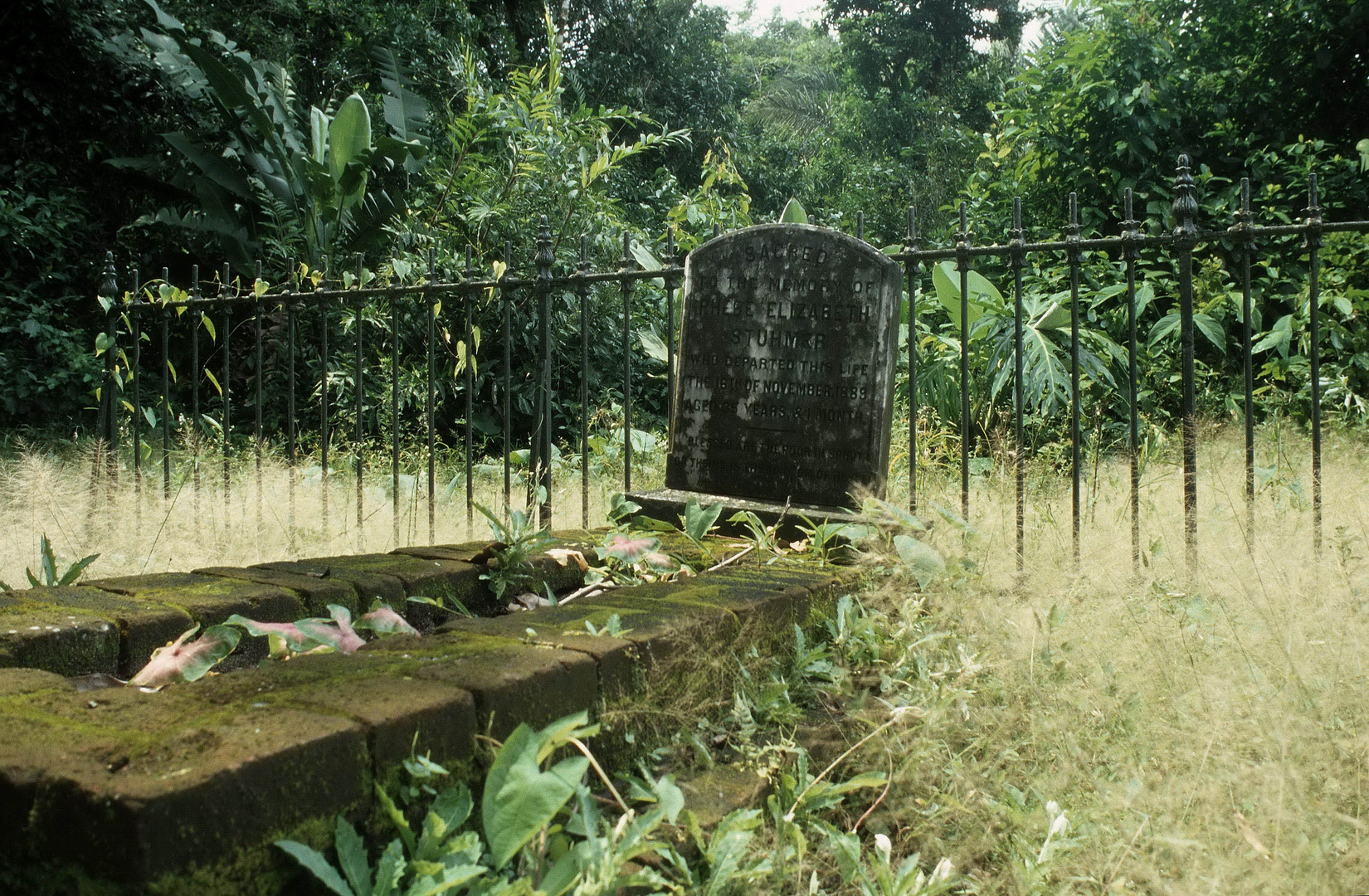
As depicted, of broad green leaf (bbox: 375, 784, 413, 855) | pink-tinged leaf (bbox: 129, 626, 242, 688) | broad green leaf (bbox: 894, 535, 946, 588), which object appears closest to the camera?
broad green leaf (bbox: 375, 784, 413, 855)

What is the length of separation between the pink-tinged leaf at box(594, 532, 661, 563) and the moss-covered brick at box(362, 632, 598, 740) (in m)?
0.89

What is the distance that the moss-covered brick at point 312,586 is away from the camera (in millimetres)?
2117

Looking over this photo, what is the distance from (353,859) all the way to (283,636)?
693mm

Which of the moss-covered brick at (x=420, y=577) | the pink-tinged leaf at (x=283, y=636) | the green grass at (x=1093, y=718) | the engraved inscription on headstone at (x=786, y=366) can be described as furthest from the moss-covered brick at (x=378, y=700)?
the engraved inscription on headstone at (x=786, y=366)

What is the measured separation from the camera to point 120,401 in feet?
20.2

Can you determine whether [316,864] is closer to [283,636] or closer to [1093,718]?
[283,636]

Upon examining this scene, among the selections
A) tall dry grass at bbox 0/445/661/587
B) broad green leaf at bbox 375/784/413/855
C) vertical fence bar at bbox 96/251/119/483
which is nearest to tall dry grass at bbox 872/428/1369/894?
broad green leaf at bbox 375/784/413/855

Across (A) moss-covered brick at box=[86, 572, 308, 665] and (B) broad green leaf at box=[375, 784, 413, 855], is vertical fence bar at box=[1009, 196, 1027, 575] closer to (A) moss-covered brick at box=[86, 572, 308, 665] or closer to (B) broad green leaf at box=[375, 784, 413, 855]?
(A) moss-covered brick at box=[86, 572, 308, 665]

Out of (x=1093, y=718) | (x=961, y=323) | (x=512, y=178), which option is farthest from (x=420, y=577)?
(x=512, y=178)

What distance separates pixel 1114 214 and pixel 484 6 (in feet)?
27.9

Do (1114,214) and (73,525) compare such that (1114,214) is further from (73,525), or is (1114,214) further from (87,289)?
(87,289)

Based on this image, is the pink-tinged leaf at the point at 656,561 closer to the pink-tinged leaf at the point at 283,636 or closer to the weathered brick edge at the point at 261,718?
the weathered brick edge at the point at 261,718

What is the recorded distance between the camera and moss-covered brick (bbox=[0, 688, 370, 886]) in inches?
39.8

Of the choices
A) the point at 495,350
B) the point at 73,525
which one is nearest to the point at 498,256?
the point at 495,350
